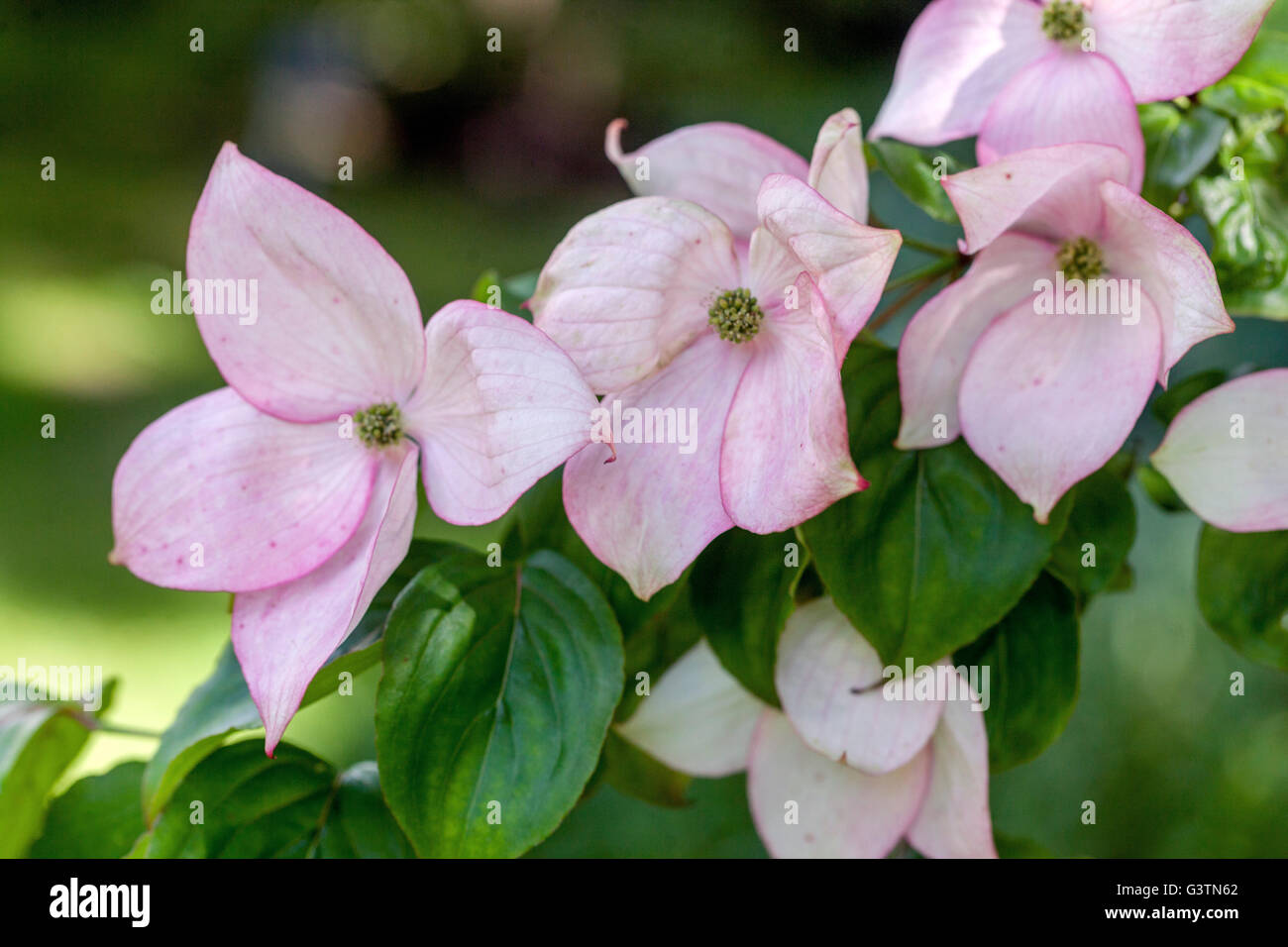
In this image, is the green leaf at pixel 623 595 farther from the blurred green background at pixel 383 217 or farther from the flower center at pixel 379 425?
the blurred green background at pixel 383 217

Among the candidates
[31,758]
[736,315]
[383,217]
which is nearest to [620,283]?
[736,315]

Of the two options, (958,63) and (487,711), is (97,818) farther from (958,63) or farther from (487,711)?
(958,63)

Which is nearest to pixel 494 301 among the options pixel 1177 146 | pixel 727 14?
pixel 1177 146

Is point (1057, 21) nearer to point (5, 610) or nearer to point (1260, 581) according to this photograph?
point (1260, 581)

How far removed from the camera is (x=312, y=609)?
0.26 m

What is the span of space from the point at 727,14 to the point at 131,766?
184 centimetres

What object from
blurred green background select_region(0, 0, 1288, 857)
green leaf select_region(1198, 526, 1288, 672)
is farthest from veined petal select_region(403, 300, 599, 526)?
blurred green background select_region(0, 0, 1288, 857)

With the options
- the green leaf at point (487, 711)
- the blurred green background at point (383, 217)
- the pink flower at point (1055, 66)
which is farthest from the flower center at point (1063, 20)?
the blurred green background at point (383, 217)

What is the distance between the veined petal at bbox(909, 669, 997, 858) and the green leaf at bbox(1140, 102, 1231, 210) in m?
0.16

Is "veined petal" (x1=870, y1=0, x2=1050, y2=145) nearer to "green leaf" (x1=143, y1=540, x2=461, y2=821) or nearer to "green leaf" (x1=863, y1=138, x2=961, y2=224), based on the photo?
"green leaf" (x1=863, y1=138, x2=961, y2=224)

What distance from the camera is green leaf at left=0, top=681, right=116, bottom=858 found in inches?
13.5

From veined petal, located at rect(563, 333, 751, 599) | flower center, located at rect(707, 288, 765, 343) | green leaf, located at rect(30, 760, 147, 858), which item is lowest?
green leaf, located at rect(30, 760, 147, 858)

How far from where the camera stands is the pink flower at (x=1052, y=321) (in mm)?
253

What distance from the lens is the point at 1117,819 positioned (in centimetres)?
72
